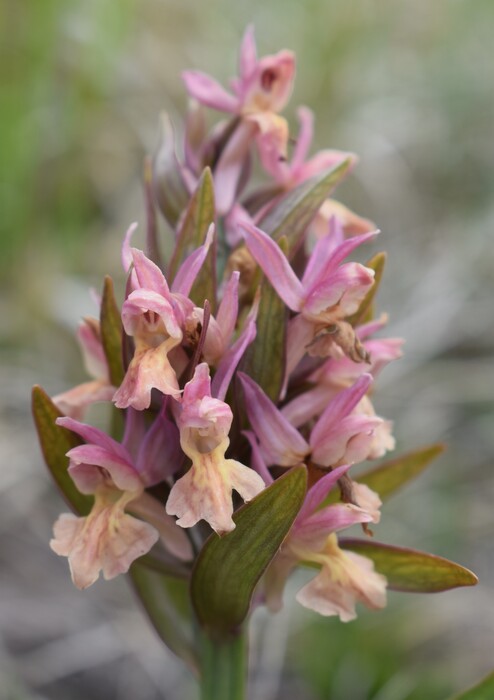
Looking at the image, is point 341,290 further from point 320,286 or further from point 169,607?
point 169,607

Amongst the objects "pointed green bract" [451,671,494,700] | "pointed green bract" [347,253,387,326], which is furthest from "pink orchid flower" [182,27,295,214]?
"pointed green bract" [451,671,494,700]

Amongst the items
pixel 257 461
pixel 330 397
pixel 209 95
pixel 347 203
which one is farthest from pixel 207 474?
pixel 347 203

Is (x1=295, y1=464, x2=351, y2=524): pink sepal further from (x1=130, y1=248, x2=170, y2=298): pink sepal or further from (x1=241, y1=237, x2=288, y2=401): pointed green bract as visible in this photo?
(x1=130, y1=248, x2=170, y2=298): pink sepal

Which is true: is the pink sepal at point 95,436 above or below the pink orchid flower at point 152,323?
below

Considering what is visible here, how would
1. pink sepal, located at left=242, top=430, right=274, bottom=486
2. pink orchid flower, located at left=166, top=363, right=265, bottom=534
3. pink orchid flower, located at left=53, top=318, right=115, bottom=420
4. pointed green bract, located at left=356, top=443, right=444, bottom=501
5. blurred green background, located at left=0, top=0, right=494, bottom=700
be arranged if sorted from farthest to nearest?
1. blurred green background, located at left=0, top=0, right=494, bottom=700
2. pointed green bract, located at left=356, top=443, right=444, bottom=501
3. pink orchid flower, located at left=53, top=318, right=115, bottom=420
4. pink sepal, located at left=242, top=430, right=274, bottom=486
5. pink orchid flower, located at left=166, top=363, right=265, bottom=534

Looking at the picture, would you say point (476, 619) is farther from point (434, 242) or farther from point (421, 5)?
point (421, 5)

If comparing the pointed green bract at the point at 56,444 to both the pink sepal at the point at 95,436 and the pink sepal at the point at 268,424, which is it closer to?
the pink sepal at the point at 95,436

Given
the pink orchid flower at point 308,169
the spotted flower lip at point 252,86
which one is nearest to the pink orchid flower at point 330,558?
the pink orchid flower at point 308,169
